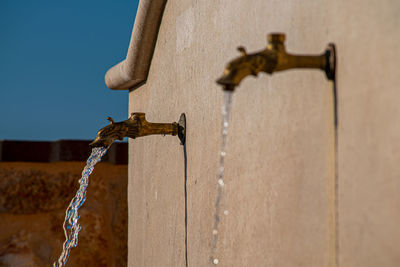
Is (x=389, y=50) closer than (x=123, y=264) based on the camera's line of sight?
Yes

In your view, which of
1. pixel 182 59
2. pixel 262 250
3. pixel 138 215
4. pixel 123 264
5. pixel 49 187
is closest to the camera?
pixel 262 250

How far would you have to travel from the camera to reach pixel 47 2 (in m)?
6.50

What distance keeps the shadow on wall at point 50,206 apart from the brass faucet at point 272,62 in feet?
7.65

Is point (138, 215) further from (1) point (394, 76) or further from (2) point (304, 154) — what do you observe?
(1) point (394, 76)

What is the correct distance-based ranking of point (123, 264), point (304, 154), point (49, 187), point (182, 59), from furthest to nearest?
point (123, 264), point (49, 187), point (182, 59), point (304, 154)

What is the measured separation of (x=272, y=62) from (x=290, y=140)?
0.21m

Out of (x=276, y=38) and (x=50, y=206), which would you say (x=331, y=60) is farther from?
(x=50, y=206)

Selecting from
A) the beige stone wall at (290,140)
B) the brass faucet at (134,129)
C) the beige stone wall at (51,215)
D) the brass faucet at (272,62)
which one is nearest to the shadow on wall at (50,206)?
the beige stone wall at (51,215)

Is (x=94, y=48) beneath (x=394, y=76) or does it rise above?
above

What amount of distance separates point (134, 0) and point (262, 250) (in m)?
11.4

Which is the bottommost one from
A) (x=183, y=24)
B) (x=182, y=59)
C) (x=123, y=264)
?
(x=123, y=264)

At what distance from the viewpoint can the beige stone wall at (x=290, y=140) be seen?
0.63m

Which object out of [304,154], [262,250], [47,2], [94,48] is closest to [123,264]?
[262,250]

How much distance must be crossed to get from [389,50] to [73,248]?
2641mm
